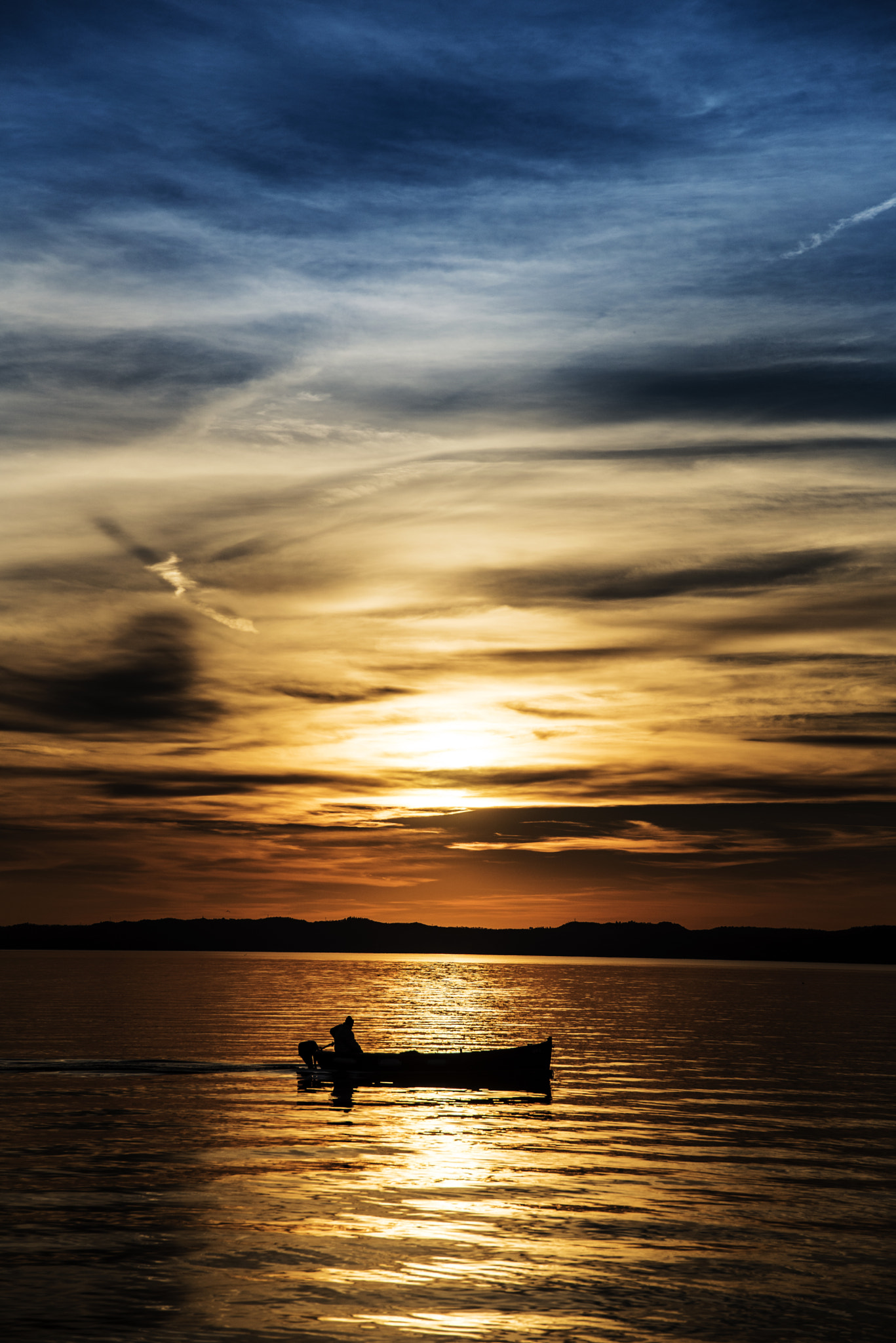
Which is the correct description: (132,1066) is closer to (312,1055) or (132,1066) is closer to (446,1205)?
(312,1055)

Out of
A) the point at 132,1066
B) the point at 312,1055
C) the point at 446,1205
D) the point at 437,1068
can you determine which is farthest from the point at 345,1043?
the point at 446,1205

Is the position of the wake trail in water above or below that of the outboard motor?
below

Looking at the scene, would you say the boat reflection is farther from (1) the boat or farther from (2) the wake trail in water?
(2) the wake trail in water

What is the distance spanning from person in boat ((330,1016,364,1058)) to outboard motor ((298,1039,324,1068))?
81 cm

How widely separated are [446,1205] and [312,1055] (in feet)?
92.6

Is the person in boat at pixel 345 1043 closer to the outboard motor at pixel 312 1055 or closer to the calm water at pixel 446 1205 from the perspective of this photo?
the outboard motor at pixel 312 1055

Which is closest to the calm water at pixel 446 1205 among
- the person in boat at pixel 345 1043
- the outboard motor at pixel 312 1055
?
the outboard motor at pixel 312 1055

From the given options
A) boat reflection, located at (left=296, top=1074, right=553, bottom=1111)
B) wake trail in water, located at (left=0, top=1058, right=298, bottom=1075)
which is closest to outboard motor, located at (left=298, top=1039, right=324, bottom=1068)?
boat reflection, located at (left=296, top=1074, right=553, bottom=1111)

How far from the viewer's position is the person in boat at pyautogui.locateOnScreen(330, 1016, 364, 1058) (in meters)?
56.8

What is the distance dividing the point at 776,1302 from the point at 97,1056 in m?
54.2

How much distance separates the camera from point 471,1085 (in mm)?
57750

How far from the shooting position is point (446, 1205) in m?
30.5

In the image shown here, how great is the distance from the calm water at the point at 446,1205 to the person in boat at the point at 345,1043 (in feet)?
6.51

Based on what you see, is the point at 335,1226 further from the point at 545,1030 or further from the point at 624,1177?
the point at 545,1030
